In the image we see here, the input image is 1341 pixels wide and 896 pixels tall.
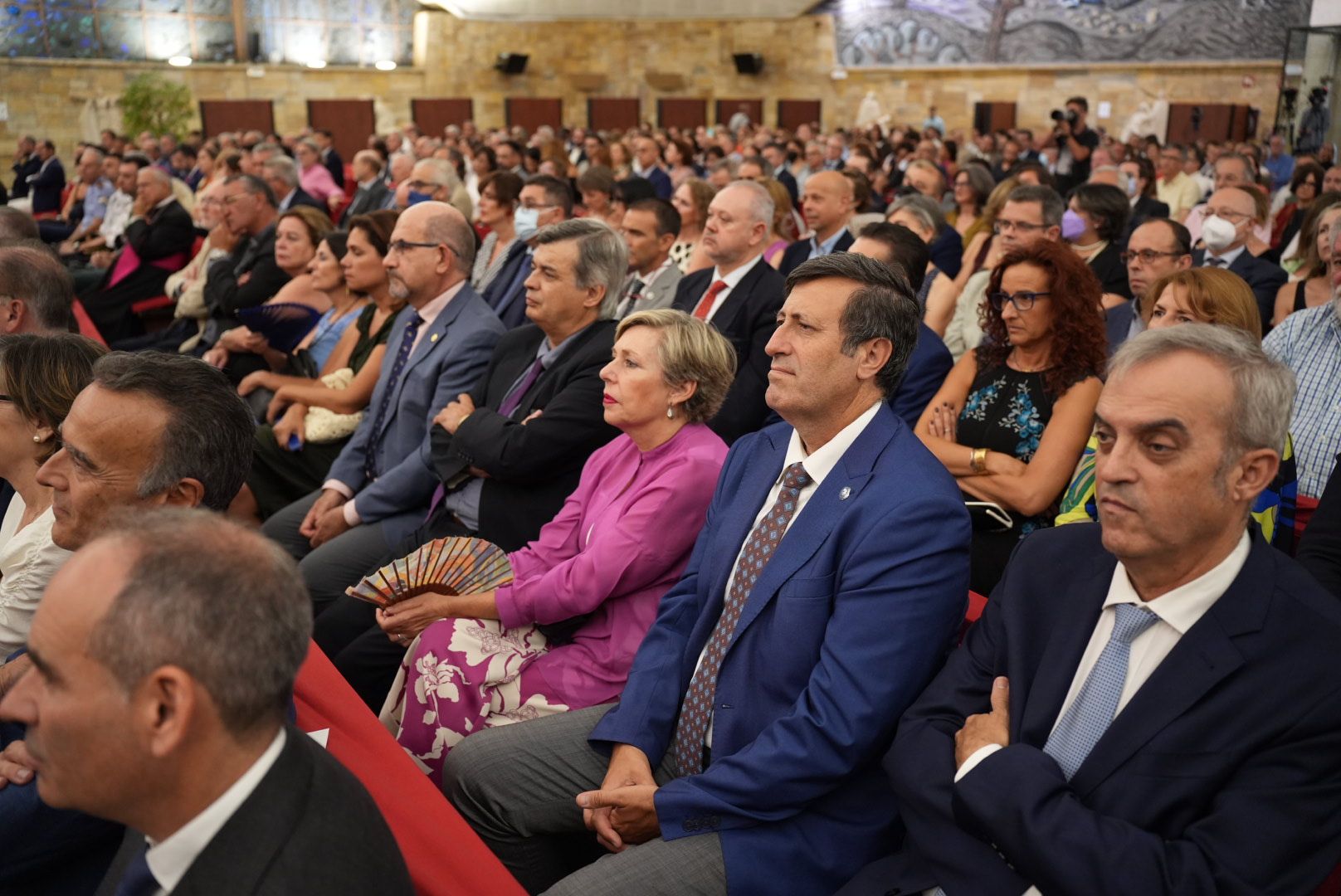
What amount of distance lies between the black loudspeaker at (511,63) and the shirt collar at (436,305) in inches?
912

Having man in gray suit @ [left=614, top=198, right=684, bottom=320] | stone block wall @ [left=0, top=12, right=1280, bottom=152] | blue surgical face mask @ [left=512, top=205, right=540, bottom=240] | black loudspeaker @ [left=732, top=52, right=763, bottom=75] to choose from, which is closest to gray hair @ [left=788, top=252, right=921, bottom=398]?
man in gray suit @ [left=614, top=198, right=684, bottom=320]

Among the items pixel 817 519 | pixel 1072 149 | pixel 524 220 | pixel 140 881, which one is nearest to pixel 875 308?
pixel 817 519

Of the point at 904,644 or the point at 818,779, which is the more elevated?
the point at 904,644

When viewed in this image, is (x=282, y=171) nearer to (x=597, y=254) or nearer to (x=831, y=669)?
(x=597, y=254)

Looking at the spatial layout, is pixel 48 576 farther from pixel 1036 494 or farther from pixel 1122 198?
pixel 1122 198

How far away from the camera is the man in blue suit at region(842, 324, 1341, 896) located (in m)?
1.49

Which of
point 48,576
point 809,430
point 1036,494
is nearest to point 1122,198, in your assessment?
point 1036,494

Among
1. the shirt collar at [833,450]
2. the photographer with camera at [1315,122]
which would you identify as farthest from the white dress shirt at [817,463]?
the photographer with camera at [1315,122]

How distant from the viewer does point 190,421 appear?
217 centimetres

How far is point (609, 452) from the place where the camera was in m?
2.94

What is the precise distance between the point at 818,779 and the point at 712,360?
3.81 feet

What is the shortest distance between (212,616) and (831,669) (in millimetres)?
1128

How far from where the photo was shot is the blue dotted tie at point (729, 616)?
221 centimetres

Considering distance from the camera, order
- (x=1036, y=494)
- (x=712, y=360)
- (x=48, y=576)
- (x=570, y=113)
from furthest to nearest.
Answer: (x=570, y=113) → (x=1036, y=494) → (x=712, y=360) → (x=48, y=576)
